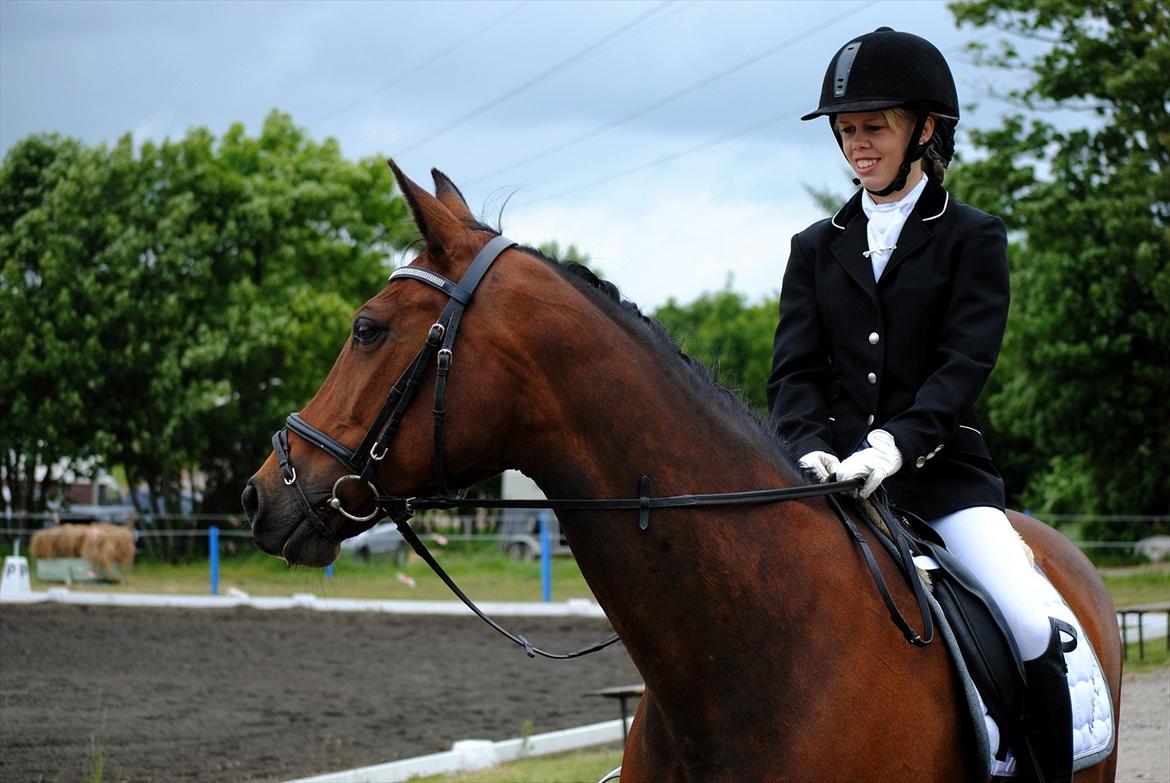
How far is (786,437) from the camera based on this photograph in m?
3.46

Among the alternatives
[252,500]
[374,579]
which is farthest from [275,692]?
[374,579]

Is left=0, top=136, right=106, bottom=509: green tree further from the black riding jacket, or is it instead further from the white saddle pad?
the white saddle pad

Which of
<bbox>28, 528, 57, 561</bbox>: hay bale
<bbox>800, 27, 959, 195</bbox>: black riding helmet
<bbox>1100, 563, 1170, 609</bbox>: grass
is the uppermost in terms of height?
<bbox>800, 27, 959, 195</bbox>: black riding helmet

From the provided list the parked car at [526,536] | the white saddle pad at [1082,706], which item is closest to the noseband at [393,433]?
the white saddle pad at [1082,706]

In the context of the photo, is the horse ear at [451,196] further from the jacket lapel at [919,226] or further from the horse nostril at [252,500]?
the jacket lapel at [919,226]

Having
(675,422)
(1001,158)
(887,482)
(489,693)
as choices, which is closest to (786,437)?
(887,482)

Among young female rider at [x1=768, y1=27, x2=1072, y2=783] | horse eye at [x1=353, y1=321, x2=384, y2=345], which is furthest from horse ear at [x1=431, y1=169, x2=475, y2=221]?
young female rider at [x1=768, y1=27, x2=1072, y2=783]

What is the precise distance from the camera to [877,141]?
11.0 ft

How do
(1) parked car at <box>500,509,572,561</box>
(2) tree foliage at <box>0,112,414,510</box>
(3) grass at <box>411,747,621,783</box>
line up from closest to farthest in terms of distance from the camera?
(3) grass at <box>411,747,621,783</box>, (2) tree foliage at <box>0,112,414,510</box>, (1) parked car at <box>500,509,572,561</box>

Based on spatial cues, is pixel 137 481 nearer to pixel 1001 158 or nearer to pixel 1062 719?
pixel 1001 158

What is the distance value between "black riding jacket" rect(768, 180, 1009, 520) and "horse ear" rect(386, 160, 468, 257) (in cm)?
118

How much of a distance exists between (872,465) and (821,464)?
0.15 m

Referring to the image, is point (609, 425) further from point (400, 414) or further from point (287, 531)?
point (287, 531)

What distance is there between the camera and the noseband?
2.69 meters
